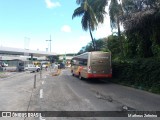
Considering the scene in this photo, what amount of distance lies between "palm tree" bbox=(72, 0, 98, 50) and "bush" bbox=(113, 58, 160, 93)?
1664 cm

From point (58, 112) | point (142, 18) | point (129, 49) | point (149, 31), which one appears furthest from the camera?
point (129, 49)

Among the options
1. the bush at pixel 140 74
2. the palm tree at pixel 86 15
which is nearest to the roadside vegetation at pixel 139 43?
the bush at pixel 140 74

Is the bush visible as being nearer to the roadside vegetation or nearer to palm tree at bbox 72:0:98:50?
the roadside vegetation

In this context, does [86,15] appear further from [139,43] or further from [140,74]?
[140,74]

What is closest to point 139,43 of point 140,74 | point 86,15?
point 140,74

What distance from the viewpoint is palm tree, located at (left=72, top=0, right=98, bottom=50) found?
40438 mm

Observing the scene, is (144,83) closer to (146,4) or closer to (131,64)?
(131,64)

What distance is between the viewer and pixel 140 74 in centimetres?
2000

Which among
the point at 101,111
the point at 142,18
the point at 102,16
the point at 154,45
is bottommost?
the point at 101,111

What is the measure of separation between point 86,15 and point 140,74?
23.0m

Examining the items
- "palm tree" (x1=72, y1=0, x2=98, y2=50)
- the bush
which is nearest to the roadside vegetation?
the bush

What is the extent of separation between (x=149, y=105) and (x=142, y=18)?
1069cm

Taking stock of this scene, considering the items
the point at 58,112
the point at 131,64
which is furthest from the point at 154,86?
the point at 58,112

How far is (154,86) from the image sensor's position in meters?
17.6
